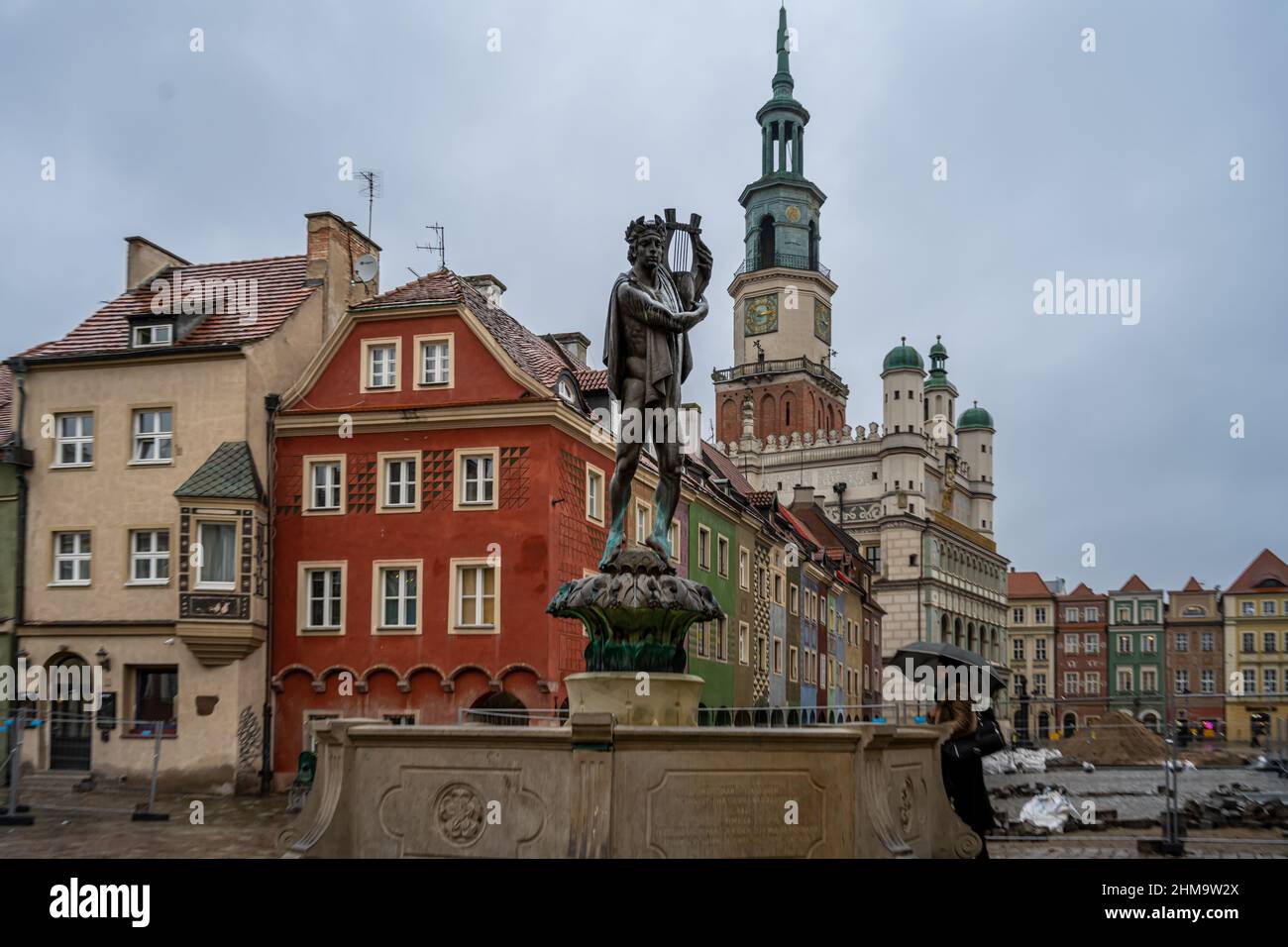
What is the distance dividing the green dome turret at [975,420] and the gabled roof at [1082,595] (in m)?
25.4

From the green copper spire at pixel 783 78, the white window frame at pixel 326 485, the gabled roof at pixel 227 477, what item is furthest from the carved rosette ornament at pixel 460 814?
the green copper spire at pixel 783 78

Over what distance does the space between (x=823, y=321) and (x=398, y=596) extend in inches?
2929

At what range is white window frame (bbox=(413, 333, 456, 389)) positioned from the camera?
99.0ft

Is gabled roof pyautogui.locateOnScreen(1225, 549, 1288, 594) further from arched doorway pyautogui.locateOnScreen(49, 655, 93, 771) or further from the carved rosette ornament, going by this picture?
the carved rosette ornament

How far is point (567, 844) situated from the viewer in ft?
29.6

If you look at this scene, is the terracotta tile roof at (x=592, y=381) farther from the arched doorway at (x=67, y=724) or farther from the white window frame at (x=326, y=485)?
the arched doorway at (x=67, y=724)

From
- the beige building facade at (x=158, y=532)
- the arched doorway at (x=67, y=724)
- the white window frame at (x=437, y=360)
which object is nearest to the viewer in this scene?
the beige building facade at (x=158, y=532)

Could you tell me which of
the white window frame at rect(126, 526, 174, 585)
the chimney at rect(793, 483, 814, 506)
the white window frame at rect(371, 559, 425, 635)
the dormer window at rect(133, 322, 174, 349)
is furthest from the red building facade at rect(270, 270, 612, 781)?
the chimney at rect(793, 483, 814, 506)

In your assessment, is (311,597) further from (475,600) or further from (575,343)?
(575,343)

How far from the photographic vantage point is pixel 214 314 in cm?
3180

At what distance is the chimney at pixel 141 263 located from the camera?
34.0m

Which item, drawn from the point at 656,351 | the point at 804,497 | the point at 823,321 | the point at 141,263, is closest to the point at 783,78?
the point at 823,321

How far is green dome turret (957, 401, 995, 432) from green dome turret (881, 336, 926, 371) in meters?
20.3
